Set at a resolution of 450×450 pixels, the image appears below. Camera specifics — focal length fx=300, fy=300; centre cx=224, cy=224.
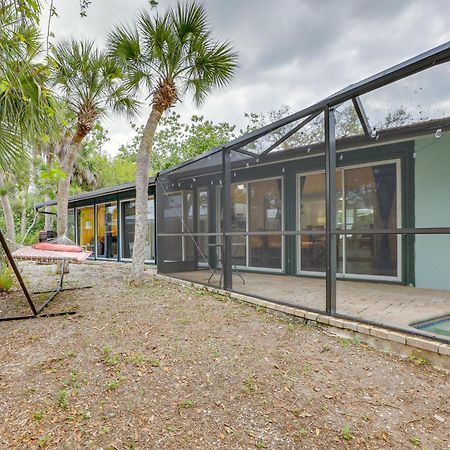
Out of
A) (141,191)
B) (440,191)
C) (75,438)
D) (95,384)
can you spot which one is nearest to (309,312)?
(95,384)

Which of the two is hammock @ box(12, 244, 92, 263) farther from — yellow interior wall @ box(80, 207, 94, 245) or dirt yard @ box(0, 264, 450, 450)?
yellow interior wall @ box(80, 207, 94, 245)

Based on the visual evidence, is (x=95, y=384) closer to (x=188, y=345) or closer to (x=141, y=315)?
(x=188, y=345)

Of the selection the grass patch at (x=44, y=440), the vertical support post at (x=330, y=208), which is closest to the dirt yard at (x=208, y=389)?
the grass patch at (x=44, y=440)

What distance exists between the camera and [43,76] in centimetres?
387

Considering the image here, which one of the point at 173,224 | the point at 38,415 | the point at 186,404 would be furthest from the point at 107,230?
the point at 186,404

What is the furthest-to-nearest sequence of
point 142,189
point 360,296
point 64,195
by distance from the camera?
point 64,195 → point 142,189 → point 360,296

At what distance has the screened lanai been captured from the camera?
3412 millimetres

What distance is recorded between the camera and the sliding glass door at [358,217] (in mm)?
4777

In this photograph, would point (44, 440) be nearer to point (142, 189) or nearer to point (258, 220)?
point (258, 220)

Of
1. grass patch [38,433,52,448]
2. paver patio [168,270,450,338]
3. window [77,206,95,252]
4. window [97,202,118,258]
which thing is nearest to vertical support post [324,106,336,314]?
paver patio [168,270,450,338]

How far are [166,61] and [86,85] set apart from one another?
242cm

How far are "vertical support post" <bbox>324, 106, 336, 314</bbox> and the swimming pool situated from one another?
33.2 inches

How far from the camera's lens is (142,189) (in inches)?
235

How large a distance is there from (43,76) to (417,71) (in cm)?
426
